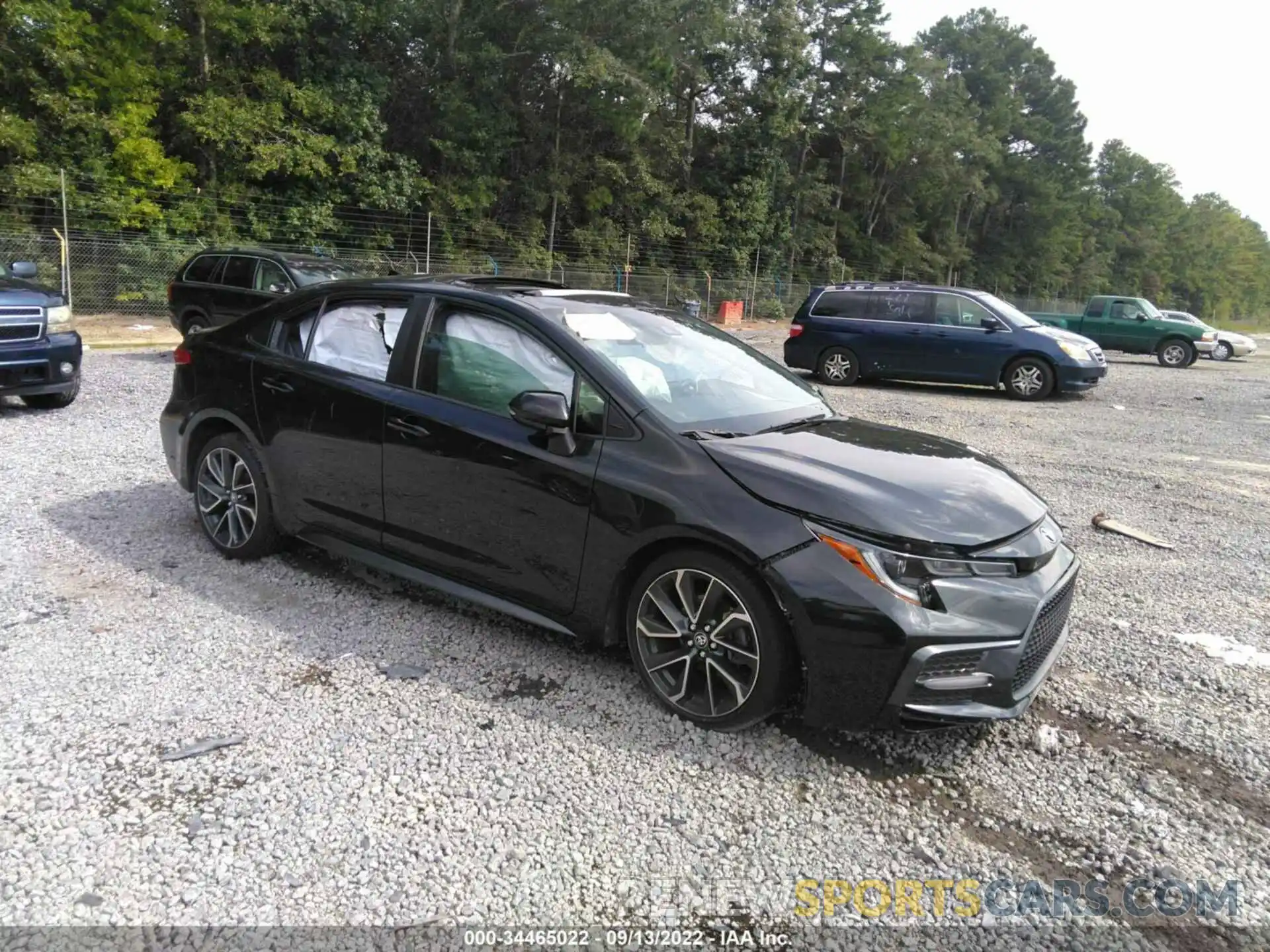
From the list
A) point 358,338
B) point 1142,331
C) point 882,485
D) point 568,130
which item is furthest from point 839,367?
point 568,130

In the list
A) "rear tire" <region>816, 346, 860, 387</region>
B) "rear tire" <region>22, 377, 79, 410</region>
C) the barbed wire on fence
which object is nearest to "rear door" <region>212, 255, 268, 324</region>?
the barbed wire on fence

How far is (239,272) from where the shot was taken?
12414mm

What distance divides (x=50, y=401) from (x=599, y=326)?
25.6 feet

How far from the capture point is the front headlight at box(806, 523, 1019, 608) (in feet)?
9.16

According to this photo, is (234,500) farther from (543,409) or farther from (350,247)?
(350,247)

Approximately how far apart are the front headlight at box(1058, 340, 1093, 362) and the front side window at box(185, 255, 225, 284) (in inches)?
512

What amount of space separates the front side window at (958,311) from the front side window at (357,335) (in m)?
11.3

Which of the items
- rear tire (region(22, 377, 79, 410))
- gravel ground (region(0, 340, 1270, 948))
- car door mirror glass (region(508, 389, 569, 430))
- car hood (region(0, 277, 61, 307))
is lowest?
rear tire (region(22, 377, 79, 410))

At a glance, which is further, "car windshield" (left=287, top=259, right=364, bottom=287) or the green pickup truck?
the green pickup truck

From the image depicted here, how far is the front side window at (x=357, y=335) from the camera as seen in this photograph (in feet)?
13.4

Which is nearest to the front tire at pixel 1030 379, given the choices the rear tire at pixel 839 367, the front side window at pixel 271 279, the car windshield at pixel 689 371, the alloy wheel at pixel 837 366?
the rear tire at pixel 839 367

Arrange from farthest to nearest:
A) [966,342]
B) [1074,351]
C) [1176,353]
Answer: [1176,353] → [966,342] → [1074,351]

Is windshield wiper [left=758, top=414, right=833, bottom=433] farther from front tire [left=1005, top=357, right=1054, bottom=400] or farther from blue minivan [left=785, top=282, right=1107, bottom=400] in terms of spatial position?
front tire [left=1005, top=357, right=1054, bottom=400]

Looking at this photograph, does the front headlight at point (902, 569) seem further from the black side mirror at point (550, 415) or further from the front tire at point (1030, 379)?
the front tire at point (1030, 379)
